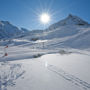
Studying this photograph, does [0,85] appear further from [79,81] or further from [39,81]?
[79,81]

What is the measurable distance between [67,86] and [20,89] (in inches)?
107

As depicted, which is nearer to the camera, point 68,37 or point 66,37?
point 68,37

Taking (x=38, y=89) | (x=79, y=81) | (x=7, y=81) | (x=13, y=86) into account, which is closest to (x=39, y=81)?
(x=38, y=89)

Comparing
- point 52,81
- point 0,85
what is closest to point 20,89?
point 0,85

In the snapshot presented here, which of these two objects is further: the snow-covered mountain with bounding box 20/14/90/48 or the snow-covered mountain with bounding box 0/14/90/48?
the snow-covered mountain with bounding box 0/14/90/48

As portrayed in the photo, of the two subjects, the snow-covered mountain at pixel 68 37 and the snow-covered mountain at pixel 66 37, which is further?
the snow-covered mountain at pixel 66 37

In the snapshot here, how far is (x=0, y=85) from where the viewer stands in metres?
4.51

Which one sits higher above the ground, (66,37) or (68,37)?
(66,37)

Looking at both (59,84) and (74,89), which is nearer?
(74,89)

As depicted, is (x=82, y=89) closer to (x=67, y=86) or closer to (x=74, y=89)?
(x=74, y=89)

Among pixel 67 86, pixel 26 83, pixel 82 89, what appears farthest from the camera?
pixel 26 83

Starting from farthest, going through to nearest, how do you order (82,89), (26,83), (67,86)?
(26,83), (67,86), (82,89)

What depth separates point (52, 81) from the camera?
503 centimetres

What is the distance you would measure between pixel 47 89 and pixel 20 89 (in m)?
1.53
